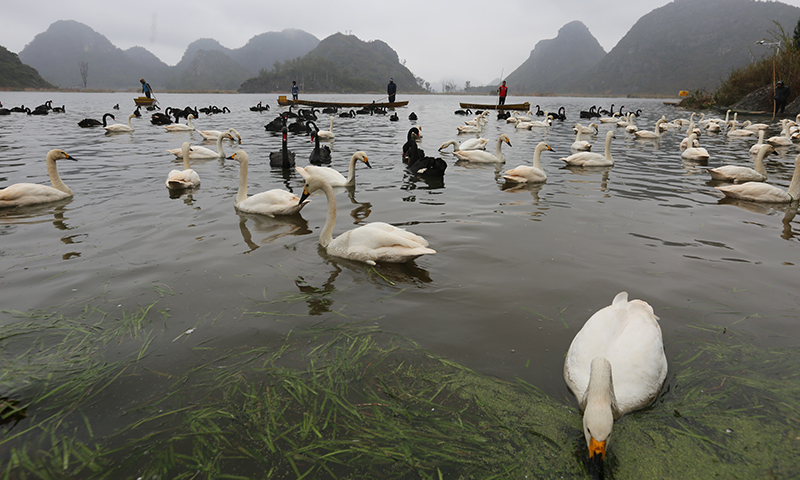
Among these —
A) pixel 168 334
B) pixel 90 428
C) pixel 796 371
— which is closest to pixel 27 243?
pixel 168 334

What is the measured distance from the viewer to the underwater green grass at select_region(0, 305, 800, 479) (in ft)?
8.81

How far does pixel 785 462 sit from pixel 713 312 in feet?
7.21

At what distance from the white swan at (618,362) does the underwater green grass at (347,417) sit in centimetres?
18

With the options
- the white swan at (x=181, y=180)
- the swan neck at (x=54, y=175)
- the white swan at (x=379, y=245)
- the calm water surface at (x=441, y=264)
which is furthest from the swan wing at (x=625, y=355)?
the swan neck at (x=54, y=175)

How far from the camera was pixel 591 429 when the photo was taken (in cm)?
255

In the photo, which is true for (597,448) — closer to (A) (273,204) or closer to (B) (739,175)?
(A) (273,204)

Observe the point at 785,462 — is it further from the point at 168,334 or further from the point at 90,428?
the point at 168,334

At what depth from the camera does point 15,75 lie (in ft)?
374

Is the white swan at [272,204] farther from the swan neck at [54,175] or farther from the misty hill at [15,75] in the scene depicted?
the misty hill at [15,75]

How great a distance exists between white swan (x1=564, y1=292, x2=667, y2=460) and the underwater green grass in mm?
185

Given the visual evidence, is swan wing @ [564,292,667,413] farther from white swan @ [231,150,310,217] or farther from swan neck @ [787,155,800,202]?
swan neck @ [787,155,800,202]

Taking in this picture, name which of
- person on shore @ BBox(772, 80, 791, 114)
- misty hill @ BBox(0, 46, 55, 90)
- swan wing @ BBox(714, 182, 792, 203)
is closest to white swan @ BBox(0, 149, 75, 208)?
swan wing @ BBox(714, 182, 792, 203)

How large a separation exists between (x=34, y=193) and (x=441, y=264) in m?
8.59

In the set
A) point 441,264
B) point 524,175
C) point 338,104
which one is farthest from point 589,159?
point 338,104
